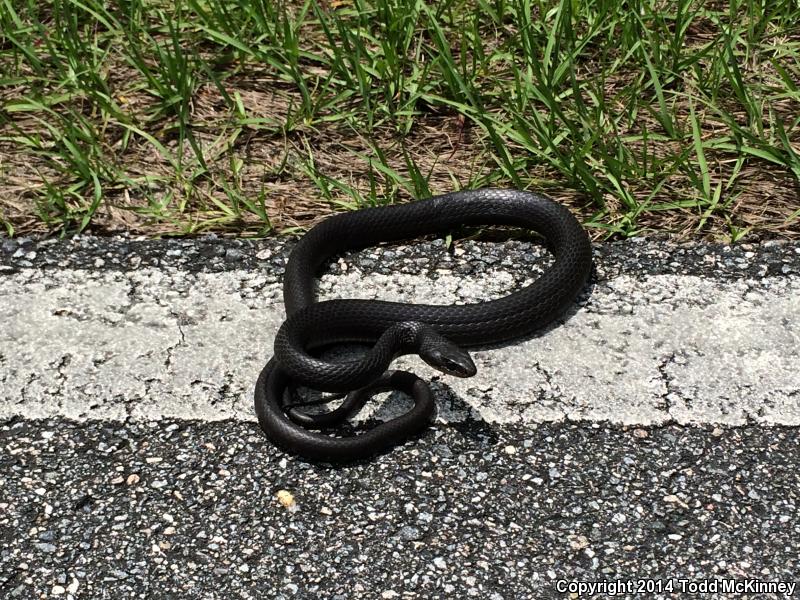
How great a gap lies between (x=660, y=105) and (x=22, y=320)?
3181 mm

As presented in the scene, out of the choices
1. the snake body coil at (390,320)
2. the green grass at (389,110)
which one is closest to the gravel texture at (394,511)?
the snake body coil at (390,320)

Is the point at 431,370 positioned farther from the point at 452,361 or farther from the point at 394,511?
the point at 394,511

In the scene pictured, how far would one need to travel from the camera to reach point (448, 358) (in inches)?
152

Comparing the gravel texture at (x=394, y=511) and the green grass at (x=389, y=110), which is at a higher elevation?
the green grass at (x=389, y=110)

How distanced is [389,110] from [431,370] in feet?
A: 5.74

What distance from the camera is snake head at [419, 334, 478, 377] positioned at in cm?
383

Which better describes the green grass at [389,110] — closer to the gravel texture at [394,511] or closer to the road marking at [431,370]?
the road marking at [431,370]

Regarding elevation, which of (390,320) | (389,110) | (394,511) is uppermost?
(389,110)

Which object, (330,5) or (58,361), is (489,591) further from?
(330,5)

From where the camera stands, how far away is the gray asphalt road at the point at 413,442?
10.7ft

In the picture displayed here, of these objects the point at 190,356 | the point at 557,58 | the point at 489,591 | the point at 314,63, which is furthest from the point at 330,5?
the point at 489,591

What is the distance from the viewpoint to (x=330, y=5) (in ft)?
19.0

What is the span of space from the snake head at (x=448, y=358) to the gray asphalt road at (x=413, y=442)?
0.43 ft

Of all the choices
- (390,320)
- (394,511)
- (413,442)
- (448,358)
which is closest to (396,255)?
(390,320)
